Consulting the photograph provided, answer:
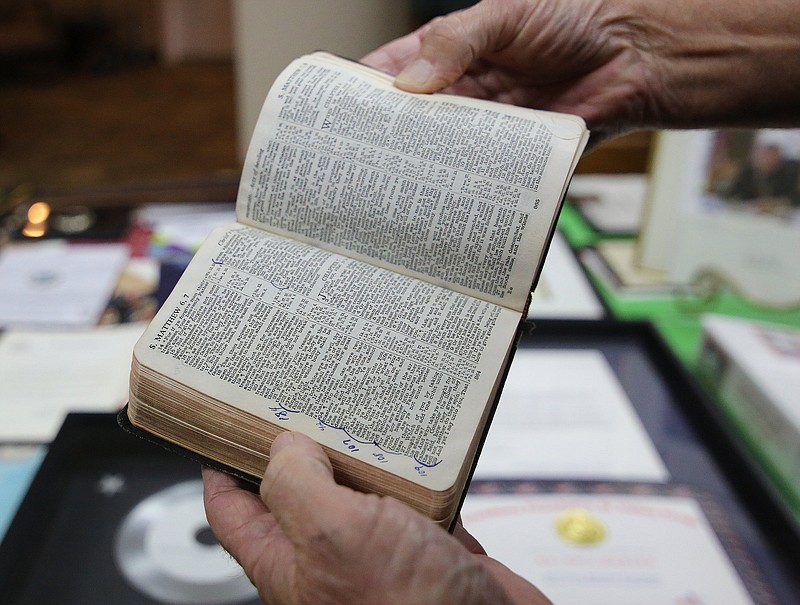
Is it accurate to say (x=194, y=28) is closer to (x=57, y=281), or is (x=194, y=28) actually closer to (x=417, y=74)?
(x=57, y=281)

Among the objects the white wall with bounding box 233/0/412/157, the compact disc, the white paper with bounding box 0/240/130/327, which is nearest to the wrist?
the compact disc

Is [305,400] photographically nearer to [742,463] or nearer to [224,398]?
[224,398]

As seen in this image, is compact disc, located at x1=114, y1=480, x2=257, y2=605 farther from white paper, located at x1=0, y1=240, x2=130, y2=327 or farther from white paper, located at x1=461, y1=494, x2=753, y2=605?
white paper, located at x1=0, y1=240, x2=130, y2=327

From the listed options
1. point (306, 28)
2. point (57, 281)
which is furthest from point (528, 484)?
point (306, 28)

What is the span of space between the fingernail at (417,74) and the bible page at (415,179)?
0.10 ft

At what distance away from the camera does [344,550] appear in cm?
44

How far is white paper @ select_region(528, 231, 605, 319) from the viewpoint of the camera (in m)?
1.28

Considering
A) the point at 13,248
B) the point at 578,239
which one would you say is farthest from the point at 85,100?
the point at 578,239

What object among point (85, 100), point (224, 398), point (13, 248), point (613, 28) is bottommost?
point (85, 100)

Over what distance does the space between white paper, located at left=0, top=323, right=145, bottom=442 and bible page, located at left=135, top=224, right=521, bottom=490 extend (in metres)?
0.47

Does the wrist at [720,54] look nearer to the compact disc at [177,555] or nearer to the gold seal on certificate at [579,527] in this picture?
the gold seal on certificate at [579,527]

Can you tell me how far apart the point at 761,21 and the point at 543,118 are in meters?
0.39

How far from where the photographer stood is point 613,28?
2.72 ft

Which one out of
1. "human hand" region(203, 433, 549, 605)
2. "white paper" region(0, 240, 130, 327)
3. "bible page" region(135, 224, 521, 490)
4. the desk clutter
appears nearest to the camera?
"human hand" region(203, 433, 549, 605)
